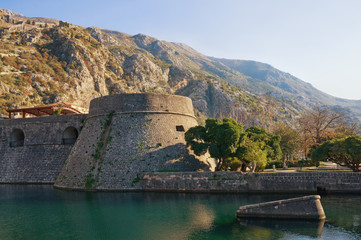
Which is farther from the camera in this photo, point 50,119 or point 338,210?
point 50,119

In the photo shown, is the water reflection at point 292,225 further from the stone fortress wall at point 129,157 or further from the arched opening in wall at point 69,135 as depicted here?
the arched opening in wall at point 69,135

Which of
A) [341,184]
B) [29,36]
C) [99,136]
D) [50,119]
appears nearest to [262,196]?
[341,184]

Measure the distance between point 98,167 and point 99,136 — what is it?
13.8 feet

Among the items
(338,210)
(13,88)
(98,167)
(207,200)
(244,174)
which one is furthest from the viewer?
(13,88)

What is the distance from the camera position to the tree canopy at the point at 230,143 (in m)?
26.6

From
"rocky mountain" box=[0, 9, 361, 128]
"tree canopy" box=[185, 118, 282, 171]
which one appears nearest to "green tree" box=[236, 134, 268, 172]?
"tree canopy" box=[185, 118, 282, 171]

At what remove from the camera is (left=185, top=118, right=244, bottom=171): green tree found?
26.5 m

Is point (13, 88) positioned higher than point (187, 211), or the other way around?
point (13, 88)

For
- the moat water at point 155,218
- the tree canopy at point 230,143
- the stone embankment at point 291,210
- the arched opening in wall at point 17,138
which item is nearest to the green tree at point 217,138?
the tree canopy at point 230,143

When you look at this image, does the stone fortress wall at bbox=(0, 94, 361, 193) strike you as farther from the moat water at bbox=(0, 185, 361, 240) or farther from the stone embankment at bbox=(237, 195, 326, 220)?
the stone embankment at bbox=(237, 195, 326, 220)

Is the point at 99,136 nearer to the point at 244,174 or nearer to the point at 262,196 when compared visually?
the point at 244,174

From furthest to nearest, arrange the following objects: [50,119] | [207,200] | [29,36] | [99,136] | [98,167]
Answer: [29,36]
[50,119]
[99,136]
[98,167]
[207,200]

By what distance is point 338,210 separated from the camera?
716 inches

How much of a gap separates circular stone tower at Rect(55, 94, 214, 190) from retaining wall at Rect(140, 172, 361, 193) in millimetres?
1803
